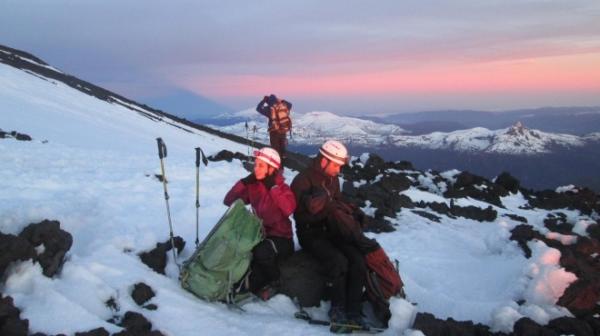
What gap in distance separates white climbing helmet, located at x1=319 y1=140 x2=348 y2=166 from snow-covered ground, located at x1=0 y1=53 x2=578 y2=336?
99.7 inches

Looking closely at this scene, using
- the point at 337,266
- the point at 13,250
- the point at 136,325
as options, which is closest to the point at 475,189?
the point at 337,266

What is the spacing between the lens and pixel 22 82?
35.6 m

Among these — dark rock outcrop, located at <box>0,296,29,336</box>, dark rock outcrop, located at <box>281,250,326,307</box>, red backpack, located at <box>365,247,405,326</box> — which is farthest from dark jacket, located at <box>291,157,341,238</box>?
dark rock outcrop, located at <box>0,296,29,336</box>

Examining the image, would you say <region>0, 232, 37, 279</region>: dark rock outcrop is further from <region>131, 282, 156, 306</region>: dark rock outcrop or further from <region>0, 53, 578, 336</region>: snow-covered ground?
<region>131, 282, 156, 306</region>: dark rock outcrop

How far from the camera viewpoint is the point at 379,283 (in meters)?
8.45

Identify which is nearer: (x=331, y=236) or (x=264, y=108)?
(x=331, y=236)

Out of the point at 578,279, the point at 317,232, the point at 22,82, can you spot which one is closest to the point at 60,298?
the point at 317,232

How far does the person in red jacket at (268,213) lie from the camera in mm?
8359

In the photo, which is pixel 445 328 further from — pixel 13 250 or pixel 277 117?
pixel 277 117

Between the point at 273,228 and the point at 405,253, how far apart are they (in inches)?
215

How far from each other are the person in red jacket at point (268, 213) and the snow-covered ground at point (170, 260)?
41 centimetres

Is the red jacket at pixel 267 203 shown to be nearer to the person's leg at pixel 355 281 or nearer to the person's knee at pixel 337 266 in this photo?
the person's knee at pixel 337 266

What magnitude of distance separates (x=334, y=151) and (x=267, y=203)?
1459 mm

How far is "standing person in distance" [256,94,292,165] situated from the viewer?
19484 mm
